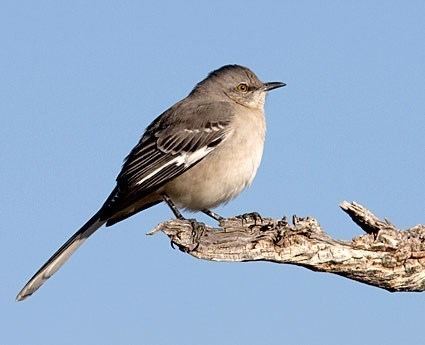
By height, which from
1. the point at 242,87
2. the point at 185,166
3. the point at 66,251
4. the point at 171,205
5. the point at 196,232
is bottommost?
the point at 196,232

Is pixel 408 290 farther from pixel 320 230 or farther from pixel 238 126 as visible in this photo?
pixel 238 126

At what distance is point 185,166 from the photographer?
932 centimetres

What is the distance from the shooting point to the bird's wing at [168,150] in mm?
9234

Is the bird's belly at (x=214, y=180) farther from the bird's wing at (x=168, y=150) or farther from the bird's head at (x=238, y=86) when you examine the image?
the bird's head at (x=238, y=86)

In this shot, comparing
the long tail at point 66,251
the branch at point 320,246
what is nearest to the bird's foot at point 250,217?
the branch at point 320,246

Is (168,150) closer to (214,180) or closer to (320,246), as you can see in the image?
(214,180)

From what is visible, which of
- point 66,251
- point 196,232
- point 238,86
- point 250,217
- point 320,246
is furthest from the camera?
point 238,86

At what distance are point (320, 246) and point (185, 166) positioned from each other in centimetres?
227

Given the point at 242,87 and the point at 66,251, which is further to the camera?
the point at 242,87

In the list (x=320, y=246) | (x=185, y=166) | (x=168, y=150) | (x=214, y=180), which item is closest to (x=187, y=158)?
(x=185, y=166)

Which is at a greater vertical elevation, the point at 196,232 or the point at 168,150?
the point at 168,150

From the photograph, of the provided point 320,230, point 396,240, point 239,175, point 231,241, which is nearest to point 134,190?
point 239,175

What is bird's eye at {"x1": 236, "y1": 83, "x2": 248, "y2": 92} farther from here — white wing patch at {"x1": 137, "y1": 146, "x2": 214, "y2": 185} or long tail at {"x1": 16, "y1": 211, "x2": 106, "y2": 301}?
long tail at {"x1": 16, "y1": 211, "x2": 106, "y2": 301}

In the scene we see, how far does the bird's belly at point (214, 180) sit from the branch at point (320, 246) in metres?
1.20
